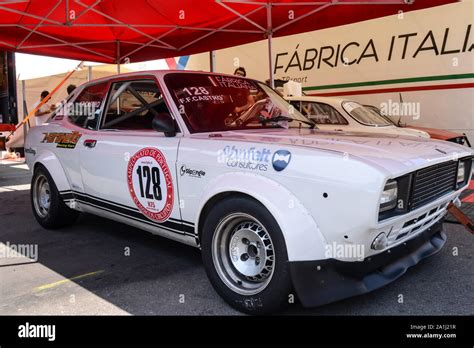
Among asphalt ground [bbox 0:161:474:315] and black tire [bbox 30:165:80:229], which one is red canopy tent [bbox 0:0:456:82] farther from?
asphalt ground [bbox 0:161:474:315]

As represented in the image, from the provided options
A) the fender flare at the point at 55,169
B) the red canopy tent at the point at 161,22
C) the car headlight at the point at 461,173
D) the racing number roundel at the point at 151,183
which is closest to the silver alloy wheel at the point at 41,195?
the fender flare at the point at 55,169

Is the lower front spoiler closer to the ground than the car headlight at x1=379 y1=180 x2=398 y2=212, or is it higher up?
closer to the ground

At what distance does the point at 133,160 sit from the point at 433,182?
7.37 feet

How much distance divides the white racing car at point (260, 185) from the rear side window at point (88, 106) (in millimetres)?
44

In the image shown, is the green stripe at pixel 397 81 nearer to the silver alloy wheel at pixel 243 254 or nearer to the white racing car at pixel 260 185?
the white racing car at pixel 260 185

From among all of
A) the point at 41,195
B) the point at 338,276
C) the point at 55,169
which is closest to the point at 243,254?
the point at 338,276

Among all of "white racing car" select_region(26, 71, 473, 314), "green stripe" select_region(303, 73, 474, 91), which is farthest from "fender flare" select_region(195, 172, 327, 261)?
"green stripe" select_region(303, 73, 474, 91)

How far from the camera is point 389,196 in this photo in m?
2.41

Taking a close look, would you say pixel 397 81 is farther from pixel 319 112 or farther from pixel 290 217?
pixel 290 217

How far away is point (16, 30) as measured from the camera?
7730mm

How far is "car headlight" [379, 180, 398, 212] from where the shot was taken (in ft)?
7.78

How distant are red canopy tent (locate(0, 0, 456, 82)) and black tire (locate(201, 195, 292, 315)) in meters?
4.59
